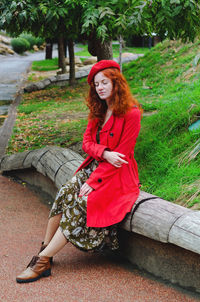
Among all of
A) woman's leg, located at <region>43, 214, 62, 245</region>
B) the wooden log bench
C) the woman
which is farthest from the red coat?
woman's leg, located at <region>43, 214, 62, 245</region>

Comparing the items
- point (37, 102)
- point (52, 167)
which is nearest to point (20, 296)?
point (52, 167)

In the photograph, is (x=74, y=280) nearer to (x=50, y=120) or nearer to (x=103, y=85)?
(x=103, y=85)

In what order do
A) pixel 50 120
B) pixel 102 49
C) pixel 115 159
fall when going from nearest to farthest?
pixel 115 159, pixel 102 49, pixel 50 120

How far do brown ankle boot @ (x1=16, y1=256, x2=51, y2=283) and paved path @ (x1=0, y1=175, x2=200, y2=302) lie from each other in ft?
0.13

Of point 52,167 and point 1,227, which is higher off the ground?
point 52,167

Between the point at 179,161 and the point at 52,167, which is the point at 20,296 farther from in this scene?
the point at 179,161

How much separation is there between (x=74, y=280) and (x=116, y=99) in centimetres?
142

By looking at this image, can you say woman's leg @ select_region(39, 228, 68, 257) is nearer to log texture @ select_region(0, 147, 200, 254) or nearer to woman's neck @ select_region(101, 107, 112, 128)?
log texture @ select_region(0, 147, 200, 254)

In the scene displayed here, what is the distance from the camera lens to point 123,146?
322cm

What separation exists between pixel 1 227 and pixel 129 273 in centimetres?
163

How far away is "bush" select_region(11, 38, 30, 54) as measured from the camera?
3641 centimetres

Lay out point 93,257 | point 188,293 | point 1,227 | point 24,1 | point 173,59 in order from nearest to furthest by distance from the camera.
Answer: point 188,293 → point 93,257 → point 1,227 → point 24,1 → point 173,59

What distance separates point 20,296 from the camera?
2.94 metres

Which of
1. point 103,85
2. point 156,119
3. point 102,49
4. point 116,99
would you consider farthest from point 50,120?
point 116,99
